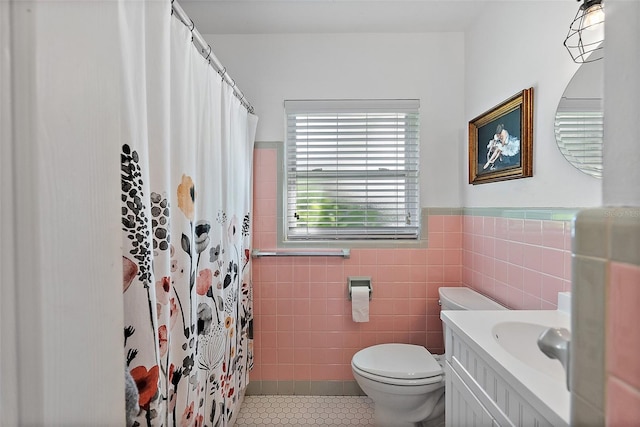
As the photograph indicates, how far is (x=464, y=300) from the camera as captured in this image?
1.66 meters

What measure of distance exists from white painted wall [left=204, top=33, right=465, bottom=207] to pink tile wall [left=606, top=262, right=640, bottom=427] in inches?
70.8

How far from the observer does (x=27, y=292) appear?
45 centimetres

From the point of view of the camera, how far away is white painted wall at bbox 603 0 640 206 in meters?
0.27

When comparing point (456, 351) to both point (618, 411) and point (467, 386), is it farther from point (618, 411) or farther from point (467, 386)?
point (618, 411)

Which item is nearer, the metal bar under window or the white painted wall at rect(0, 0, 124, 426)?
the white painted wall at rect(0, 0, 124, 426)

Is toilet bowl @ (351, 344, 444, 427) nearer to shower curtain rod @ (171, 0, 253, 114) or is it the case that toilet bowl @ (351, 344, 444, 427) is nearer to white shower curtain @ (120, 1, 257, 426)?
white shower curtain @ (120, 1, 257, 426)

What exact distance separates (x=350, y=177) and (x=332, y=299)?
0.79 metres

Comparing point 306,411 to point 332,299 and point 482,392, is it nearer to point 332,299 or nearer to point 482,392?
point 332,299

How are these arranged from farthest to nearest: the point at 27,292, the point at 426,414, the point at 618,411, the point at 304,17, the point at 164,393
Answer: the point at 304,17 → the point at 426,414 → the point at 164,393 → the point at 27,292 → the point at 618,411

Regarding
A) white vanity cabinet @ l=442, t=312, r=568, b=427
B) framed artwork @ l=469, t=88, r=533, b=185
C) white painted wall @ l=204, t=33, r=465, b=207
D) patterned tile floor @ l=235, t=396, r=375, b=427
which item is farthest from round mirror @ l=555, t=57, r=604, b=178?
patterned tile floor @ l=235, t=396, r=375, b=427

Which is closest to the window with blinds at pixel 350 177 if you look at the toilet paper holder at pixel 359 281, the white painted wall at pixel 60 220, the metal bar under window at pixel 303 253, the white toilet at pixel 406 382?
the metal bar under window at pixel 303 253

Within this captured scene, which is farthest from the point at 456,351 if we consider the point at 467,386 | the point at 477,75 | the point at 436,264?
the point at 477,75

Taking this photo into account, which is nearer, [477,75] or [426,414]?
[426,414]

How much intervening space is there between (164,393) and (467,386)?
3.01ft
